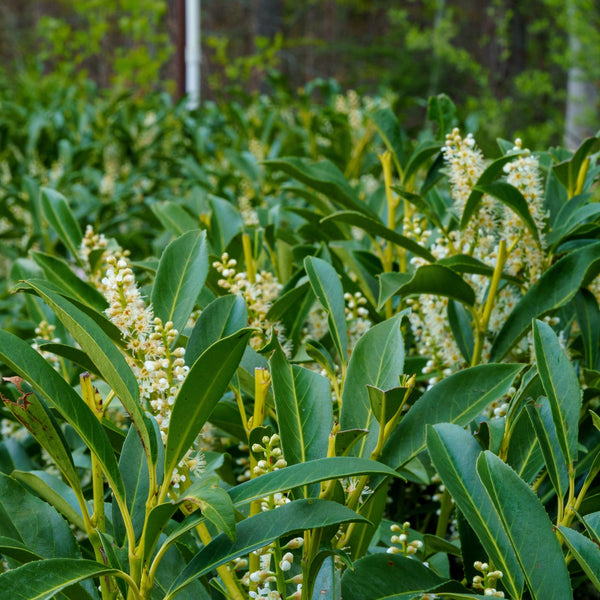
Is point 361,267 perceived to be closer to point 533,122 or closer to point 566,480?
point 566,480

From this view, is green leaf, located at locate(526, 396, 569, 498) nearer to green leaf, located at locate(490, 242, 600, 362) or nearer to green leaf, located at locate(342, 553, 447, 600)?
green leaf, located at locate(342, 553, 447, 600)

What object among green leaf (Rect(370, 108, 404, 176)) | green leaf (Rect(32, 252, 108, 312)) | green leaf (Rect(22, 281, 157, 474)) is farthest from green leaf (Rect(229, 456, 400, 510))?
green leaf (Rect(370, 108, 404, 176))

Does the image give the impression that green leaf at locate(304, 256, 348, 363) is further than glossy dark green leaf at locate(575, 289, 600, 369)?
No

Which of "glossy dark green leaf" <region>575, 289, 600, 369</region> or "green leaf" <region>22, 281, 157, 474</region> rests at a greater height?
"green leaf" <region>22, 281, 157, 474</region>

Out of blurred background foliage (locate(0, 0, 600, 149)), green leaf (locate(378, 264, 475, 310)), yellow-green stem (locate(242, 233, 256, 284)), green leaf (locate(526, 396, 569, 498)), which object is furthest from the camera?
blurred background foliage (locate(0, 0, 600, 149))

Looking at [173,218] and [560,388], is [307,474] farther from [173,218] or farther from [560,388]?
[173,218]

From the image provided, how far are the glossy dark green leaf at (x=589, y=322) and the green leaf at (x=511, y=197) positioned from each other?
155mm

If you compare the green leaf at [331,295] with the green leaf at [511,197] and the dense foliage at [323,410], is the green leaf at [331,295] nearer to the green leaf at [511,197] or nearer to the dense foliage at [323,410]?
the dense foliage at [323,410]

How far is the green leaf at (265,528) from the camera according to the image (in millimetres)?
743

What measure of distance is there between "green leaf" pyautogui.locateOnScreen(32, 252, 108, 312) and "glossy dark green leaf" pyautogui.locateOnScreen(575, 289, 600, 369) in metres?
0.74

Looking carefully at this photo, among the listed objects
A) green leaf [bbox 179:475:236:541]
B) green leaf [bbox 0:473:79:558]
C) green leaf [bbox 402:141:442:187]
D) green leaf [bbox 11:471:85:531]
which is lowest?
green leaf [bbox 0:473:79:558]

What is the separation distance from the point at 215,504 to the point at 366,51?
12.7 meters


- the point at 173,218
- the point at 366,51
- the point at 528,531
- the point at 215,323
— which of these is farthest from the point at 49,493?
the point at 366,51

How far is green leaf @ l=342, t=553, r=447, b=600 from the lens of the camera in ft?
2.68
